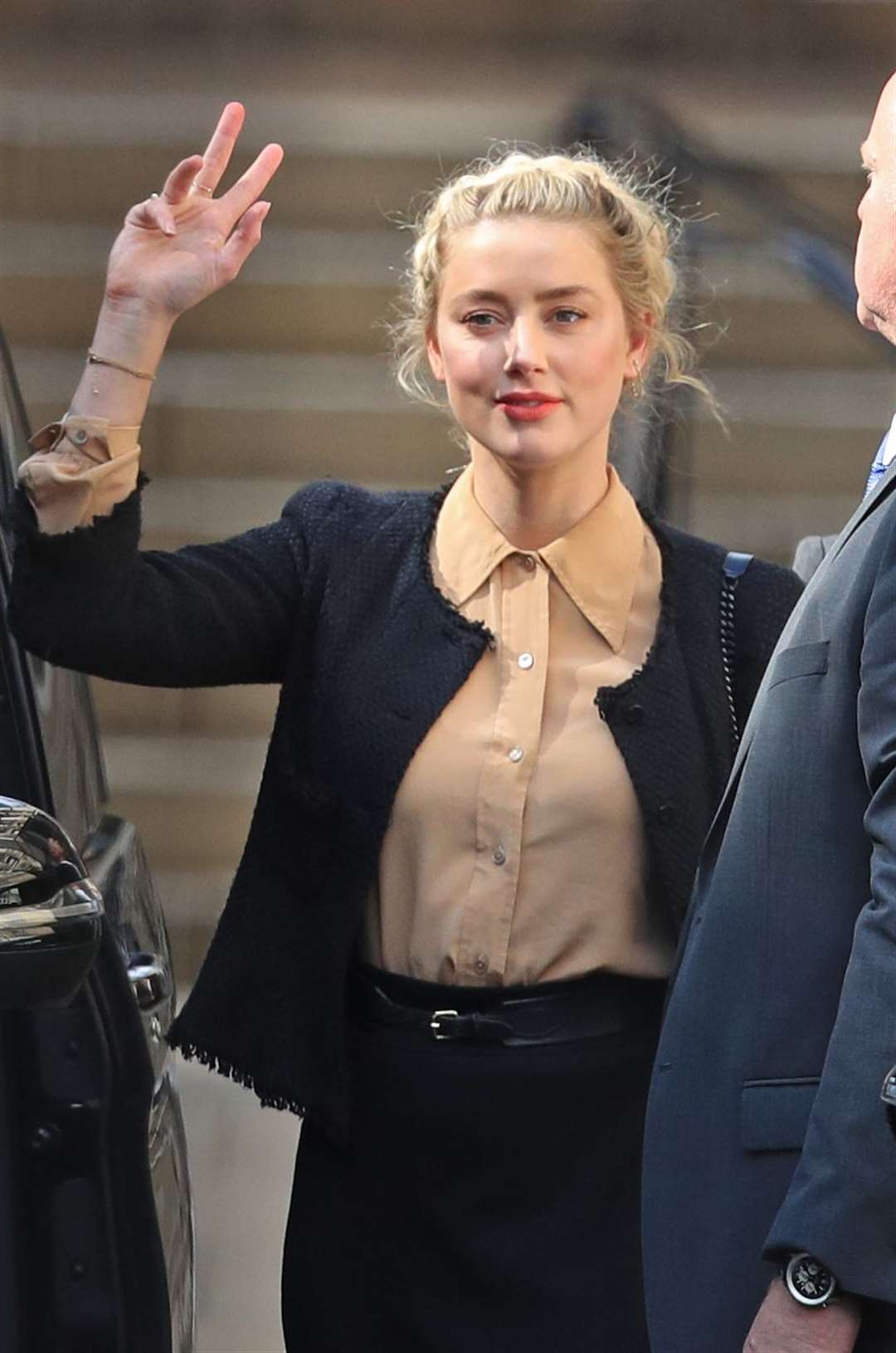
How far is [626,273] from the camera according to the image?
246cm

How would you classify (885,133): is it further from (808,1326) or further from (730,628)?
(808,1326)

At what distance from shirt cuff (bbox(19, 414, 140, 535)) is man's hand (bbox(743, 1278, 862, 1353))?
3.17ft

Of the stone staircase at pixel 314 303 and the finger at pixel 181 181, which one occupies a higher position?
the finger at pixel 181 181

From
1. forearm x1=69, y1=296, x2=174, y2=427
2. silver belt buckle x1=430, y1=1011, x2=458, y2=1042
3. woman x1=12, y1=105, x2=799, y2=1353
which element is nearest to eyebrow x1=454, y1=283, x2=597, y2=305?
woman x1=12, y1=105, x2=799, y2=1353

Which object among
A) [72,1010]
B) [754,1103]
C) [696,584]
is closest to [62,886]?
[72,1010]

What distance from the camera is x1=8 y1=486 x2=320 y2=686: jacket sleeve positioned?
7.32 ft

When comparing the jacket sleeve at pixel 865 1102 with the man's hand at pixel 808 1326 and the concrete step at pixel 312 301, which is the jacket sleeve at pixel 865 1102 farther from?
the concrete step at pixel 312 301

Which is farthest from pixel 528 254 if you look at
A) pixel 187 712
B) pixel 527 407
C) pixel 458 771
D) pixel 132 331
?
pixel 187 712

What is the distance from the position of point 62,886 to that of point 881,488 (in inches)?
27.0

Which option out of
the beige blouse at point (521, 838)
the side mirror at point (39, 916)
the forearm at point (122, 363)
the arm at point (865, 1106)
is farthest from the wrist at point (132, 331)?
the arm at point (865, 1106)

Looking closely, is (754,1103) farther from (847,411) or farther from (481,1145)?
(847,411)

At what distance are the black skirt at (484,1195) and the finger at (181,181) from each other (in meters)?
0.78

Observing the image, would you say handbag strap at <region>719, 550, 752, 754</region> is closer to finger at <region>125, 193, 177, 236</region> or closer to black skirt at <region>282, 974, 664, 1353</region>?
black skirt at <region>282, 974, 664, 1353</region>

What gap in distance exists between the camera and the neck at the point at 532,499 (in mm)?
2445
